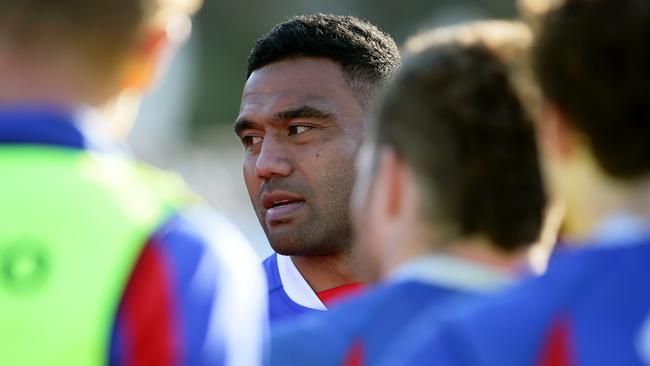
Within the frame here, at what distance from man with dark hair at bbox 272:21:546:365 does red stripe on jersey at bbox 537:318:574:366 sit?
21 cm

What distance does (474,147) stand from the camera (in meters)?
2.25

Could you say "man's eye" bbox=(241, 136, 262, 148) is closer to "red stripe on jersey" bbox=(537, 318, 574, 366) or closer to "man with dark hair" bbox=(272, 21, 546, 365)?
"man with dark hair" bbox=(272, 21, 546, 365)

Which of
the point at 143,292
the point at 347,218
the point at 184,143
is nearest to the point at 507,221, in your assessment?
the point at 143,292

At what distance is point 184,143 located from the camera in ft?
85.5

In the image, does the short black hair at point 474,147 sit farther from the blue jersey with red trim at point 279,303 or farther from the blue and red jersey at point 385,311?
the blue jersey with red trim at point 279,303

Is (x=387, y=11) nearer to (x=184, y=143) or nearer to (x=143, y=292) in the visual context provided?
(x=184, y=143)

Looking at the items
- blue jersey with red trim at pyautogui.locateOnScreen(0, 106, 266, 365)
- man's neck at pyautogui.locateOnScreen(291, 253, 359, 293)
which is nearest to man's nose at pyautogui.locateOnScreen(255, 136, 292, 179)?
man's neck at pyautogui.locateOnScreen(291, 253, 359, 293)

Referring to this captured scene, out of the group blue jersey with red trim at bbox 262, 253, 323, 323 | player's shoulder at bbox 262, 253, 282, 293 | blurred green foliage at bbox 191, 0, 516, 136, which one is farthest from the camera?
blurred green foliage at bbox 191, 0, 516, 136

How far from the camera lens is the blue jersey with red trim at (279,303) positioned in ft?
13.9

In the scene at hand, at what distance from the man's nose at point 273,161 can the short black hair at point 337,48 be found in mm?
387

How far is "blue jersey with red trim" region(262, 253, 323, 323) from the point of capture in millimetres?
4223

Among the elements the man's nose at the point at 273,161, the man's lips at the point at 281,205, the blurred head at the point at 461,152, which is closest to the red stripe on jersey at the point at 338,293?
the man's lips at the point at 281,205

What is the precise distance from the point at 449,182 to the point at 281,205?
2091 mm

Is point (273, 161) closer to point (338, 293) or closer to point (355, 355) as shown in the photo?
point (338, 293)
